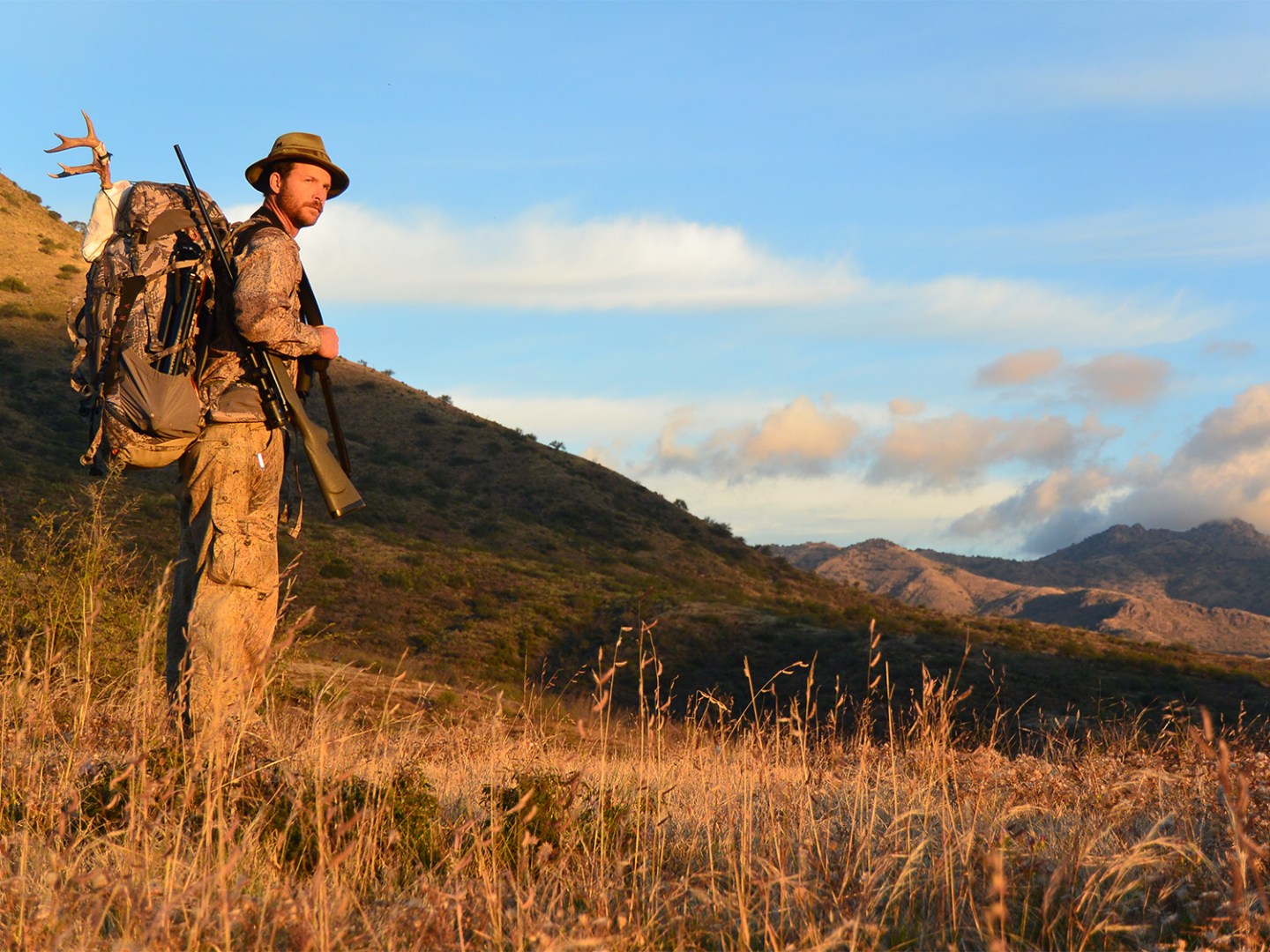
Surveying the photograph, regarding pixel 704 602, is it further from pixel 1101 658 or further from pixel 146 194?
pixel 146 194

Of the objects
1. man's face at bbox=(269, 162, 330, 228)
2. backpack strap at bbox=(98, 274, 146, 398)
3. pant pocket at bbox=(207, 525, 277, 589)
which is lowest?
pant pocket at bbox=(207, 525, 277, 589)

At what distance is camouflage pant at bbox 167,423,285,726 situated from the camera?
4266 mm

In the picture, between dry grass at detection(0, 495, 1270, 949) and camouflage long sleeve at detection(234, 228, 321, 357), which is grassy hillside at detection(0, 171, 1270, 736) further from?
dry grass at detection(0, 495, 1270, 949)

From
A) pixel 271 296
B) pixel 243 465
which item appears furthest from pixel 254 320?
pixel 243 465

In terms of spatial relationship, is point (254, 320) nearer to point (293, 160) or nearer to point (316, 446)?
point (316, 446)

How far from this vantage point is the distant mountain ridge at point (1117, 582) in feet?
372

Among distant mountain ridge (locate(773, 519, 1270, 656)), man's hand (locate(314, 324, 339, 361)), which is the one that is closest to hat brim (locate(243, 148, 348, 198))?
man's hand (locate(314, 324, 339, 361))

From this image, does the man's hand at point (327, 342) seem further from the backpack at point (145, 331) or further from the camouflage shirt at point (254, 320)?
the backpack at point (145, 331)

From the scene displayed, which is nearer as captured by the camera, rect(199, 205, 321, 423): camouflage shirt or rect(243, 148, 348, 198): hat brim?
rect(199, 205, 321, 423): camouflage shirt

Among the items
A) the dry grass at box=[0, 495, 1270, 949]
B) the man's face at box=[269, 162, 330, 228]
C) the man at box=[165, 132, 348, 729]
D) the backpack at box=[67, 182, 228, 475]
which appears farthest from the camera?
the man's face at box=[269, 162, 330, 228]

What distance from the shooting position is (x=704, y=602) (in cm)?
3278

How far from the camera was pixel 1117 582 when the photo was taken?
549 feet

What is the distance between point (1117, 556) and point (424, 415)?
163055 millimetres

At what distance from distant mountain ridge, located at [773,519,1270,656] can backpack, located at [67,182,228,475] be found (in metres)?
104
